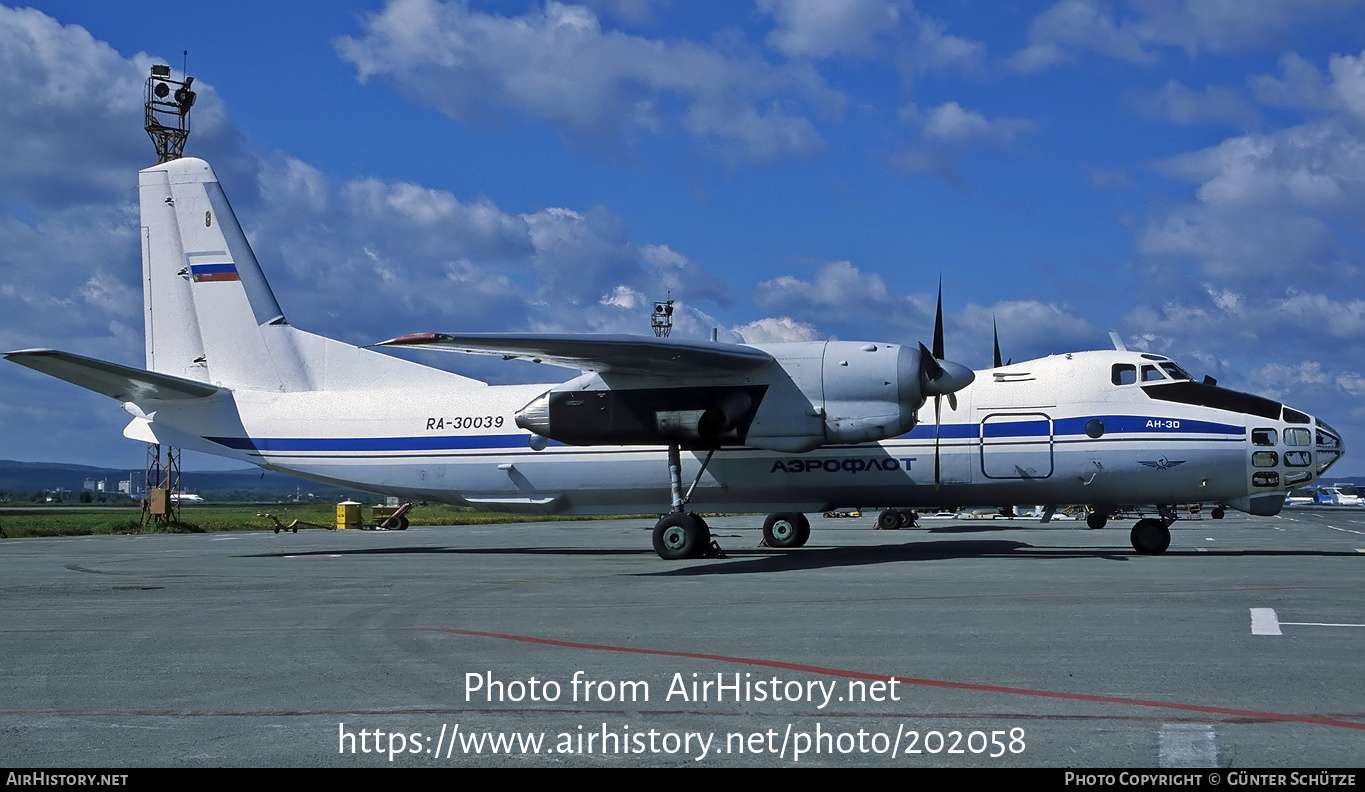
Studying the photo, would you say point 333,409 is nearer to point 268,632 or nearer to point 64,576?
point 64,576

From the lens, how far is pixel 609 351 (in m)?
19.2

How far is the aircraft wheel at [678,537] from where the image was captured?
67.8 feet

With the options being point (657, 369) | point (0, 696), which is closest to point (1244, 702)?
point (0, 696)

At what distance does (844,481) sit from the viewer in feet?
72.8

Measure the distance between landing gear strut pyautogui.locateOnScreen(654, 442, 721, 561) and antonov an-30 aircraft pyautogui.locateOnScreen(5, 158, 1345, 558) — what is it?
0.05 metres

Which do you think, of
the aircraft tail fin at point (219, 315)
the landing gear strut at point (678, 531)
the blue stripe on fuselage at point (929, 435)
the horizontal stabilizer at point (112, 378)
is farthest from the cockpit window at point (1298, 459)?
the horizontal stabilizer at point (112, 378)

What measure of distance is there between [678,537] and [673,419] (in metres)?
2.25

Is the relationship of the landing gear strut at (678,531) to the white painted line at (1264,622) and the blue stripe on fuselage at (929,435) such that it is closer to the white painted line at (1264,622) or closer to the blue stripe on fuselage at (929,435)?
the blue stripe on fuselage at (929,435)

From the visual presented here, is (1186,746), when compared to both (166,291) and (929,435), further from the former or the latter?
(166,291)

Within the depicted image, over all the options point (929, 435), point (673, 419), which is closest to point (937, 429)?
point (929, 435)

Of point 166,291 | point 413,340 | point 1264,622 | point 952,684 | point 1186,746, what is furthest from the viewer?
point 166,291

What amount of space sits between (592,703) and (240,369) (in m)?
21.4

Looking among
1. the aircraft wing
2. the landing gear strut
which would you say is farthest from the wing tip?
the landing gear strut

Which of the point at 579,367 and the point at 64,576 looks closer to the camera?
the point at 64,576
